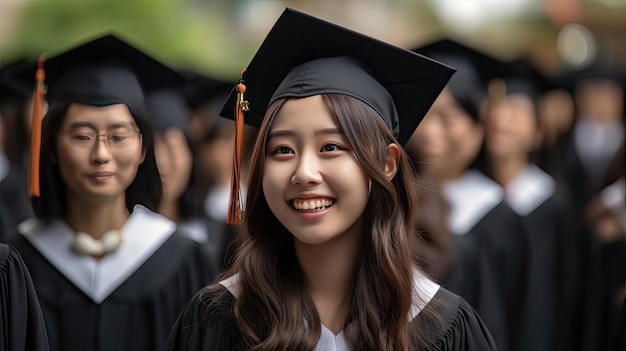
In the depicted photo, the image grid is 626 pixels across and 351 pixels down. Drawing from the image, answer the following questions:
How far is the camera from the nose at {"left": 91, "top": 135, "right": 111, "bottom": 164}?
3.07 metres

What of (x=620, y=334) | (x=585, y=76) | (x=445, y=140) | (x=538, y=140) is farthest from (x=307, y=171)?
(x=585, y=76)

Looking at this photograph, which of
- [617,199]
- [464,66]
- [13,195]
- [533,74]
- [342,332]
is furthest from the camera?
[533,74]

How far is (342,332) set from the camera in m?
2.59

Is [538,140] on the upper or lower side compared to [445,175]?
upper

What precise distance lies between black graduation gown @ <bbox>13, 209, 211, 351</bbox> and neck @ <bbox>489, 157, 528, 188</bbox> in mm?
2798

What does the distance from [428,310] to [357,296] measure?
0.20 metres

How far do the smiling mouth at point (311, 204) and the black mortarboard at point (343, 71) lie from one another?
11.2 inches

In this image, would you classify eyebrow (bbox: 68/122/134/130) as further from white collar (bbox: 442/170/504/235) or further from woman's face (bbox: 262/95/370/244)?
white collar (bbox: 442/170/504/235)

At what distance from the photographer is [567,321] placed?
20.5 feet

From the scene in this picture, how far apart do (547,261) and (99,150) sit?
11.7 ft

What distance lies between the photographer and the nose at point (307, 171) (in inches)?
96.3

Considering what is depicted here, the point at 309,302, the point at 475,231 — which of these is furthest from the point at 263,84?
the point at 475,231

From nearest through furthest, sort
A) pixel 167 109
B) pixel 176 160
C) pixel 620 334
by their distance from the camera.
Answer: pixel 620 334, pixel 167 109, pixel 176 160

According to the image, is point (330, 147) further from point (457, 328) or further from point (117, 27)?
point (117, 27)
